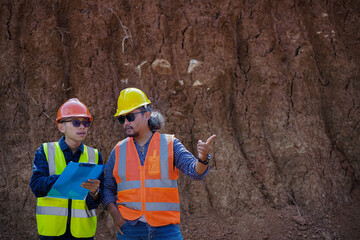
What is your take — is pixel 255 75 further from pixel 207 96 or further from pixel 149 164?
pixel 149 164

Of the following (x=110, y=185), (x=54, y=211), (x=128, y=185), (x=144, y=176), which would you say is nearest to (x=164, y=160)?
(x=144, y=176)

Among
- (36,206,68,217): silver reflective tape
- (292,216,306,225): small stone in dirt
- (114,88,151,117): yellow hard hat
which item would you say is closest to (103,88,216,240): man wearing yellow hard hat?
(114,88,151,117): yellow hard hat

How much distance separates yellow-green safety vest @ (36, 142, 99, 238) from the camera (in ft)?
10.1

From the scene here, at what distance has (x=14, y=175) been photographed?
16.6ft

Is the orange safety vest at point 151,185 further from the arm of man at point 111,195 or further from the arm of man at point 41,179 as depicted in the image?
the arm of man at point 41,179

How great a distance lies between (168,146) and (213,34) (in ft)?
11.4

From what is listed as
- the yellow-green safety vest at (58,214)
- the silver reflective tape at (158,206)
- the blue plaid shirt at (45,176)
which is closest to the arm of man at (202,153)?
the silver reflective tape at (158,206)

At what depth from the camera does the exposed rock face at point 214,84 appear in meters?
5.31

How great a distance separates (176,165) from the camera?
3061 millimetres

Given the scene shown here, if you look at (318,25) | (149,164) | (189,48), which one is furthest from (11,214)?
(318,25)

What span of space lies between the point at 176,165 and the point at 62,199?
3.88 ft

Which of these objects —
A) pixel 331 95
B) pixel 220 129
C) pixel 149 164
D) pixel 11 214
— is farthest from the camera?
pixel 331 95

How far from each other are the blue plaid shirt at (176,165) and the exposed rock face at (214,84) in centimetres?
217

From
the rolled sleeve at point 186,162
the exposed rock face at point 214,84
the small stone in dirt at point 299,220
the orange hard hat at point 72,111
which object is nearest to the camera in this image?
the rolled sleeve at point 186,162
